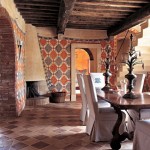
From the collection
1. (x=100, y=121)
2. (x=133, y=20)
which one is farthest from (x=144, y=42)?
(x=100, y=121)

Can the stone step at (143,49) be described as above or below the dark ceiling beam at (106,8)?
below

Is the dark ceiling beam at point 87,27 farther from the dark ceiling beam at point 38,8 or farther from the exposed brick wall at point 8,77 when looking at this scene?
the exposed brick wall at point 8,77

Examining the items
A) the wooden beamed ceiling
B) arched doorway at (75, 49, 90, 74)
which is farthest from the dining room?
arched doorway at (75, 49, 90, 74)

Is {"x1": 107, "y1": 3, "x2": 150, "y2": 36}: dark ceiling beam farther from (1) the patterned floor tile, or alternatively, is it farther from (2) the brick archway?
(1) the patterned floor tile

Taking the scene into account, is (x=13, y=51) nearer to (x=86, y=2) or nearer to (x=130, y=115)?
(x=86, y=2)

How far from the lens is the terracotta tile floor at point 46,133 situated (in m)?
2.99

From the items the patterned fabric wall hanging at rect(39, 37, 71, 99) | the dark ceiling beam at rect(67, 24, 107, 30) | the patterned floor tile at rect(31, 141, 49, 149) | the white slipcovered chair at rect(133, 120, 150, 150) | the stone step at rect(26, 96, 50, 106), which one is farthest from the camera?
the patterned fabric wall hanging at rect(39, 37, 71, 99)

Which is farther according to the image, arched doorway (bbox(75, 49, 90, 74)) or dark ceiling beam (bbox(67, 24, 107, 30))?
arched doorway (bbox(75, 49, 90, 74))

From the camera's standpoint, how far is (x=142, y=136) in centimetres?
225

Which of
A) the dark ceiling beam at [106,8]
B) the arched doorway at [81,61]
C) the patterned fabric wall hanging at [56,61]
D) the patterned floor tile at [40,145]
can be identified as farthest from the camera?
the arched doorway at [81,61]

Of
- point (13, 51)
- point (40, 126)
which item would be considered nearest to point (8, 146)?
point (40, 126)

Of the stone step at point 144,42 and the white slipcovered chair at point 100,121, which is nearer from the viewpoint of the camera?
the white slipcovered chair at point 100,121

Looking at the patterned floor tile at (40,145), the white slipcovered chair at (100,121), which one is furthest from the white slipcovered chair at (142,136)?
the patterned floor tile at (40,145)

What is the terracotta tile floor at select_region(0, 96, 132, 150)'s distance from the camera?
2.99m
